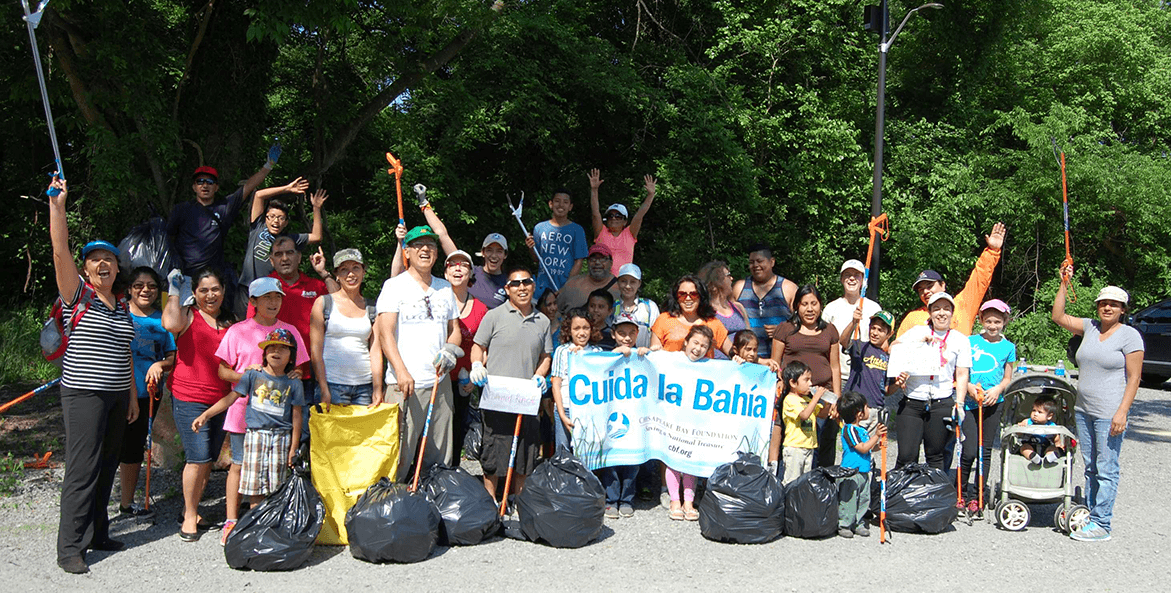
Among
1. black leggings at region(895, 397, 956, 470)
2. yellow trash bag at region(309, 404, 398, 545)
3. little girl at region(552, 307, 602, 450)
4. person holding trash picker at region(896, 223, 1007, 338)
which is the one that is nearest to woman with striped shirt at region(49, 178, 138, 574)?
yellow trash bag at region(309, 404, 398, 545)

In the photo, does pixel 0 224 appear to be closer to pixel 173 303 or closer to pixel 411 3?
pixel 411 3

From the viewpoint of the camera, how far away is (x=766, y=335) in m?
7.67

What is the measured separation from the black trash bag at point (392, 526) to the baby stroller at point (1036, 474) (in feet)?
13.5

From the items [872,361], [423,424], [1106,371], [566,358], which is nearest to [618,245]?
[566,358]

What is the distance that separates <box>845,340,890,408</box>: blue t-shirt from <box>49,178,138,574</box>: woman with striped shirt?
5165 millimetres

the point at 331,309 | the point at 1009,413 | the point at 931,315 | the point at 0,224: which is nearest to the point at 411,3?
the point at 331,309

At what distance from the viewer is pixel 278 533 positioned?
5387 mm

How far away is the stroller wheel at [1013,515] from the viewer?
21.4 feet

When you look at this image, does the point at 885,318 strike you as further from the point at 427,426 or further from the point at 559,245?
the point at 427,426

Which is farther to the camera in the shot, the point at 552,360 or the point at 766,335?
the point at 766,335

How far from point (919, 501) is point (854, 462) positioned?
20.3 inches

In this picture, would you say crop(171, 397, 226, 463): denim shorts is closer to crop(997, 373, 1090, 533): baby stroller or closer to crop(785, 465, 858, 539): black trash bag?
crop(785, 465, 858, 539): black trash bag

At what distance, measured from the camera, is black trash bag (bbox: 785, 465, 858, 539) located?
6.17 m

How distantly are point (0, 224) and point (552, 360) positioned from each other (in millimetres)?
12615
